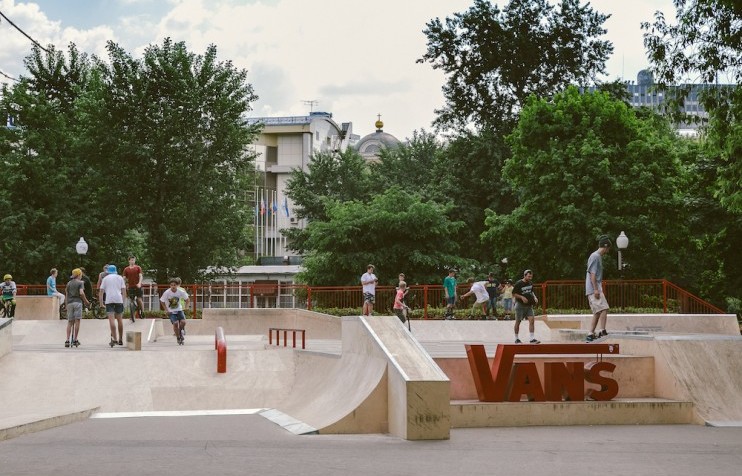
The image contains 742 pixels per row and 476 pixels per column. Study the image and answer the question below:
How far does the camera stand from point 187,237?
1612 inches

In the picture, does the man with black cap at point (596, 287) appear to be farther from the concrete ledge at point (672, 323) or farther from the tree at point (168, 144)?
the tree at point (168, 144)

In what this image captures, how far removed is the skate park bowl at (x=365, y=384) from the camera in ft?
36.7

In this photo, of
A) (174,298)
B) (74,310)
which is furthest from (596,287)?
(74,310)

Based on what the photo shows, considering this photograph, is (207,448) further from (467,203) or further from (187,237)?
(467,203)

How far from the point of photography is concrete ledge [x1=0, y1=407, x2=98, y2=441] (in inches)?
426

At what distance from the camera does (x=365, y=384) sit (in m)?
12.1

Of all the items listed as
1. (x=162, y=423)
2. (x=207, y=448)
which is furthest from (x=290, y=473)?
(x=162, y=423)

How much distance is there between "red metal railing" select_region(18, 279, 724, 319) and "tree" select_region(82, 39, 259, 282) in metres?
7.78

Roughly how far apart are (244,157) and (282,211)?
49307 mm

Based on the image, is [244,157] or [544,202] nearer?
[544,202]

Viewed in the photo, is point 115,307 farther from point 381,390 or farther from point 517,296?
point 381,390

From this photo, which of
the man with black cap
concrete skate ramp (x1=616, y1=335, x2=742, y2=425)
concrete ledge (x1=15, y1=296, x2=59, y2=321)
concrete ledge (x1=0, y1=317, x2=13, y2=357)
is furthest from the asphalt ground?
concrete ledge (x1=15, y1=296, x2=59, y2=321)

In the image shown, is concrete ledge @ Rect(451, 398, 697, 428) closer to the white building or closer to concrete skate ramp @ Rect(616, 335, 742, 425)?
concrete skate ramp @ Rect(616, 335, 742, 425)

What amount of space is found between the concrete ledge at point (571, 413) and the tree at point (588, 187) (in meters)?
24.6
